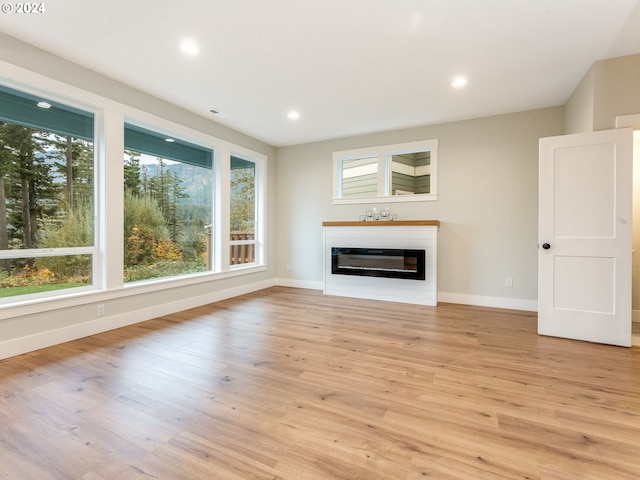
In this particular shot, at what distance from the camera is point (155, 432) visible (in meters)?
1.66

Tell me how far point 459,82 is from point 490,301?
2988mm

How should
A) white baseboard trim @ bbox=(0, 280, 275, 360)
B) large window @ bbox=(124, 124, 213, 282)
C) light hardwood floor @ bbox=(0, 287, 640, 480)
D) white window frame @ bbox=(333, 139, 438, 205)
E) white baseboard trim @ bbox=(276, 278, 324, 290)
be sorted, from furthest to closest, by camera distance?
white baseboard trim @ bbox=(276, 278, 324, 290), white window frame @ bbox=(333, 139, 438, 205), large window @ bbox=(124, 124, 213, 282), white baseboard trim @ bbox=(0, 280, 275, 360), light hardwood floor @ bbox=(0, 287, 640, 480)

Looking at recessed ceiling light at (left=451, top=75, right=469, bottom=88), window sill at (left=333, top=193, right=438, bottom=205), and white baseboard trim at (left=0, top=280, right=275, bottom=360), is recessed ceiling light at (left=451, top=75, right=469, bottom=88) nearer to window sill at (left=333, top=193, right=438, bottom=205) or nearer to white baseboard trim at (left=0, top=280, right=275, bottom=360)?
window sill at (left=333, top=193, right=438, bottom=205)

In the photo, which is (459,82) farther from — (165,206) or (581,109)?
(165,206)

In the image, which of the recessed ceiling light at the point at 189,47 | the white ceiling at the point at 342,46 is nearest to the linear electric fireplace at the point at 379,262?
→ the white ceiling at the point at 342,46

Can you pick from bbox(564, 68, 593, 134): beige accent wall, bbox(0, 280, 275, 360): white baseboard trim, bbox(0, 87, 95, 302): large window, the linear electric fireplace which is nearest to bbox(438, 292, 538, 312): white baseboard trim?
the linear electric fireplace

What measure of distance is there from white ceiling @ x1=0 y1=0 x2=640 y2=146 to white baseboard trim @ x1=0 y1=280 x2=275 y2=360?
8.63 ft

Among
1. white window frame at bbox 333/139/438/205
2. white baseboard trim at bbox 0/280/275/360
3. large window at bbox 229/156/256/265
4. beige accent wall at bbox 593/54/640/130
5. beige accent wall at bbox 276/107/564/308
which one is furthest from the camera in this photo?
large window at bbox 229/156/256/265

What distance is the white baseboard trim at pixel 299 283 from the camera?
5.74 metres

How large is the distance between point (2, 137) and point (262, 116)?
110 inches

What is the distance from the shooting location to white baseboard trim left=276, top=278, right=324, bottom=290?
5.74m

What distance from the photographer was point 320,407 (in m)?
1.90

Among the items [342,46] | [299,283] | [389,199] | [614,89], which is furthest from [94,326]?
[614,89]

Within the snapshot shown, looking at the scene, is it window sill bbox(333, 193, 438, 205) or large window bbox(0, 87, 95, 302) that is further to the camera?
window sill bbox(333, 193, 438, 205)
